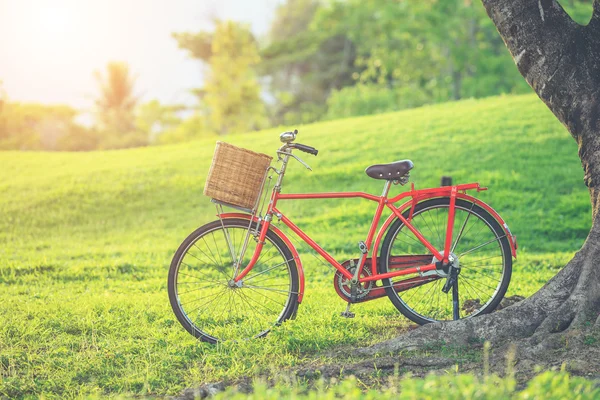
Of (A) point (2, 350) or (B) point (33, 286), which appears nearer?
(A) point (2, 350)

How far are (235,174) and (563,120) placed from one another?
2712 millimetres

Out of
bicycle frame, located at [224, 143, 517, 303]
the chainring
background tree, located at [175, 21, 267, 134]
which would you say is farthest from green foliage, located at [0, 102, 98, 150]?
the chainring

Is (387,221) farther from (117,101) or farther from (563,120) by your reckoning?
(117,101)

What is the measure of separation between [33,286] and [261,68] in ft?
134

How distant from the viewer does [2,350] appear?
6.29m

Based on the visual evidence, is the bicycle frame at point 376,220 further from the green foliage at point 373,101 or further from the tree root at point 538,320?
the green foliage at point 373,101

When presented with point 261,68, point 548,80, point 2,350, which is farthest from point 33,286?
point 261,68

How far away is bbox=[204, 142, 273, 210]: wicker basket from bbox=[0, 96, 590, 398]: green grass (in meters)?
1.15

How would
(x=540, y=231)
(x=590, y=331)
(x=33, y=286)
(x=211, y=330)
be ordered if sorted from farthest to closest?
(x=540, y=231) < (x=33, y=286) < (x=211, y=330) < (x=590, y=331)

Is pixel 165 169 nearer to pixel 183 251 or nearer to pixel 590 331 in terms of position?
pixel 183 251

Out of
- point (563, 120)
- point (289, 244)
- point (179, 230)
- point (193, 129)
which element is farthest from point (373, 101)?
point (289, 244)

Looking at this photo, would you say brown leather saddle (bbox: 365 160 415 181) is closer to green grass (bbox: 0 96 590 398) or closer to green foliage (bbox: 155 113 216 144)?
green grass (bbox: 0 96 590 398)

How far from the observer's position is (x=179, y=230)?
517 inches

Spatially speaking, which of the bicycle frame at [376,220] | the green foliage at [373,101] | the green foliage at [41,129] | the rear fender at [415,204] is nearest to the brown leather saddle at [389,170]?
the bicycle frame at [376,220]
